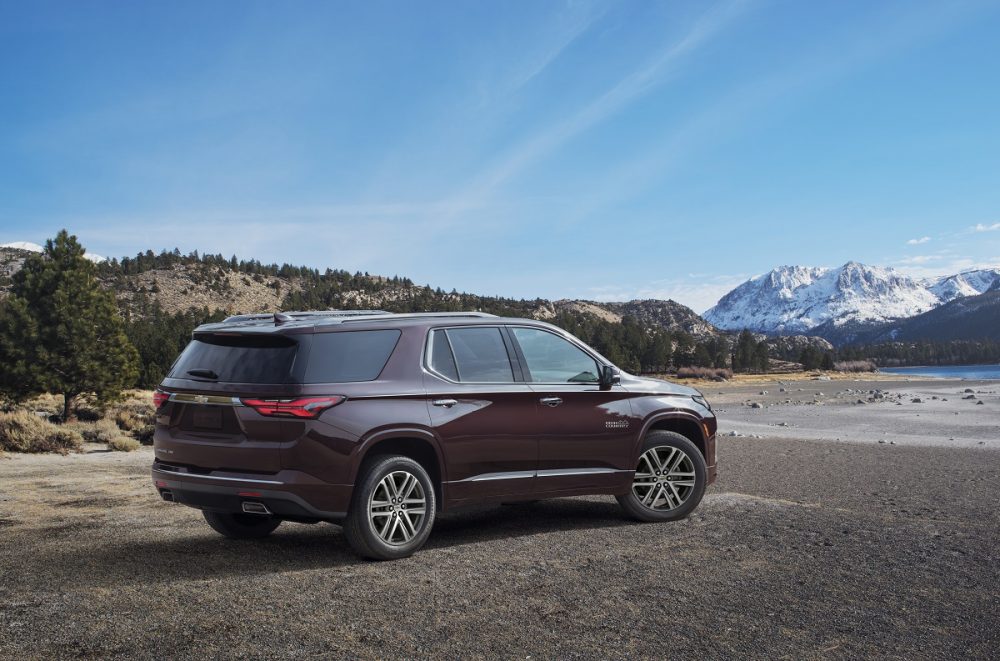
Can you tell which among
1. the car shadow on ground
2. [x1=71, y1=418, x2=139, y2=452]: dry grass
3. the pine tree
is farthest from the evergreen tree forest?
the car shadow on ground

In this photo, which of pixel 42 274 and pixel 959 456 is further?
pixel 42 274

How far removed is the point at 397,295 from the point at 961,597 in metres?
193

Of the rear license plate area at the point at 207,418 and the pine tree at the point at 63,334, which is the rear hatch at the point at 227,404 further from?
the pine tree at the point at 63,334

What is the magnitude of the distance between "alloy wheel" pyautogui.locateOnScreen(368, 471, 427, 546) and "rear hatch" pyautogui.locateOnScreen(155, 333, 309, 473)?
0.82 meters

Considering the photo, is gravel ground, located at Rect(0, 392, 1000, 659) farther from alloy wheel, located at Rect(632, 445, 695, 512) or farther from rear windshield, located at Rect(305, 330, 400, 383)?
rear windshield, located at Rect(305, 330, 400, 383)

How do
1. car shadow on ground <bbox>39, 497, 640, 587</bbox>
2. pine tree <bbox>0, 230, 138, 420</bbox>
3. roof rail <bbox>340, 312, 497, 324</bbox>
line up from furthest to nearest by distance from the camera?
pine tree <bbox>0, 230, 138, 420</bbox> → roof rail <bbox>340, 312, 497, 324</bbox> → car shadow on ground <bbox>39, 497, 640, 587</bbox>

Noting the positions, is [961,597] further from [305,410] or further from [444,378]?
[305,410]

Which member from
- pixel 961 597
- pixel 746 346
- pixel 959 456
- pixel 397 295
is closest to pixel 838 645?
pixel 961 597

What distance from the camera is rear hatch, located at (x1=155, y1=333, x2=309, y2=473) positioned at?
5785 mm

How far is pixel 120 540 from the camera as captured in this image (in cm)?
708

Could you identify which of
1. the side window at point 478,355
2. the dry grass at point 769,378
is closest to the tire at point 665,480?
the side window at point 478,355

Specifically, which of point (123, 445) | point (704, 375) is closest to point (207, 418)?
point (123, 445)

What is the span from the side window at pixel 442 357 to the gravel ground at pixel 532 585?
1442mm

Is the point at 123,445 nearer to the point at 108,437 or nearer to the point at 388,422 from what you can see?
the point at 108,437
